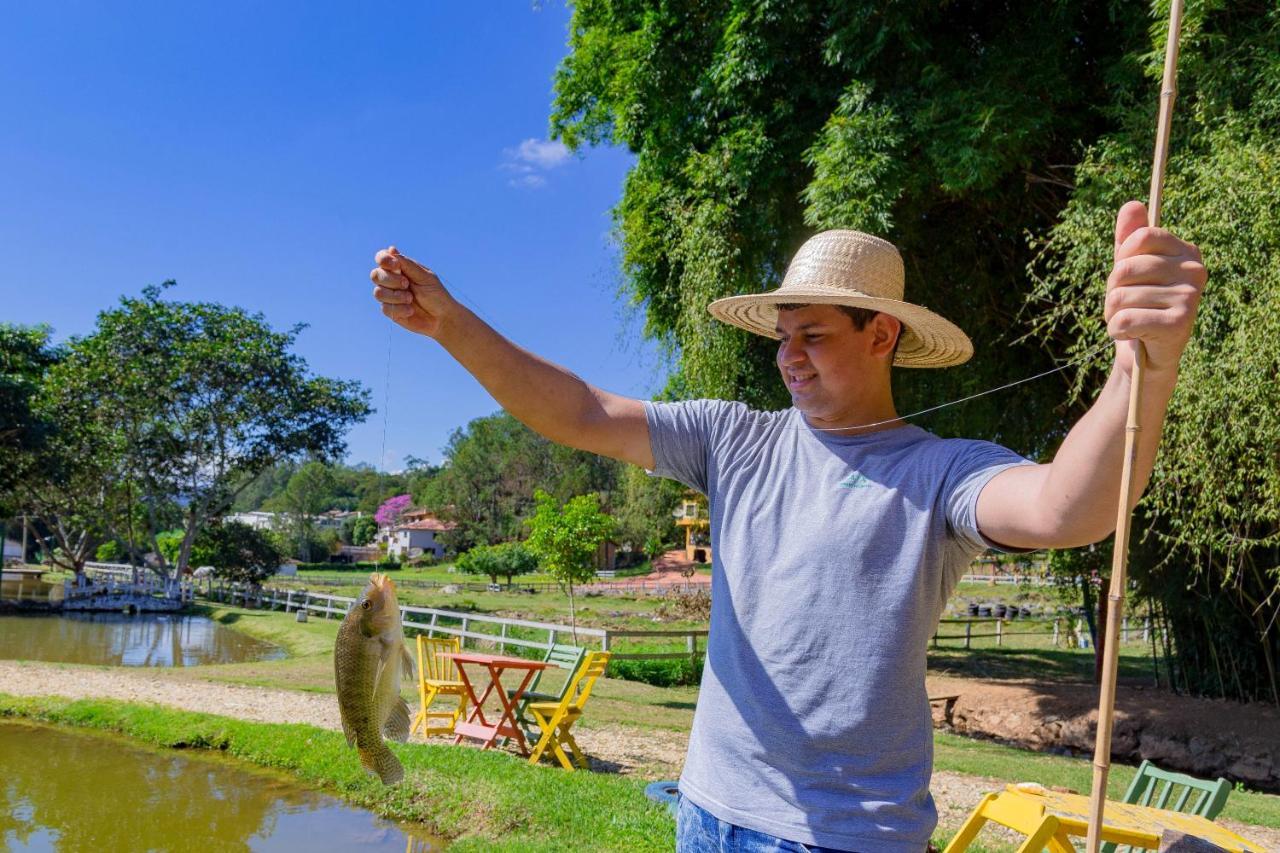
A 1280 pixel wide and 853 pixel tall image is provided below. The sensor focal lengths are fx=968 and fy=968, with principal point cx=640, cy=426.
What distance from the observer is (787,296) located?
2.08 meters

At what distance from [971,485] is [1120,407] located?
14.1 inches

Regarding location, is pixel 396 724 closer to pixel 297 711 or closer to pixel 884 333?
pixel 884 333

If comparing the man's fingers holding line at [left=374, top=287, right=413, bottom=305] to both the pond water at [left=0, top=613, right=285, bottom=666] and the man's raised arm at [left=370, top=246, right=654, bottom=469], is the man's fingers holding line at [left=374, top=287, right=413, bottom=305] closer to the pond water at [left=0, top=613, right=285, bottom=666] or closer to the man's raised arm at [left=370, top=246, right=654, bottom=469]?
the man's raised arm at [left=370, top=246, right=654, bottom=469]

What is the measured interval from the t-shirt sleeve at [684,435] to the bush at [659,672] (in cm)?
1581

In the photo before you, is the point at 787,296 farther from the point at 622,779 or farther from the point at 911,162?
the point at 911,162

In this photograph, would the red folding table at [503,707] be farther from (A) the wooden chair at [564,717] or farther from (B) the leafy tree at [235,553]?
(B) the leafy tree at [235,553]

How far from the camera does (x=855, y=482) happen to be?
6.16 feet

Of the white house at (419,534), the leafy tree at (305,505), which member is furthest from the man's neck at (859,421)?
the white house at (419,534)

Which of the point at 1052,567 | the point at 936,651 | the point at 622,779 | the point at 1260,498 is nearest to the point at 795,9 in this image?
the point at 1260,498

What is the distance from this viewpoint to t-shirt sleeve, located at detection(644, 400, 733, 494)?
2178 millimetres

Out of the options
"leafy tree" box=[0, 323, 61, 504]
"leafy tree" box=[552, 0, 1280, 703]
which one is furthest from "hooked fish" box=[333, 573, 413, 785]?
"leafy tree" box=[0, 323, 61, 504]

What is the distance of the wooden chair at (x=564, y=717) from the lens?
844 centimetres

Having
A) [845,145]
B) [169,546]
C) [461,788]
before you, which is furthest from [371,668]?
[169,546]

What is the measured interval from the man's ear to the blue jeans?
3.29 feet
